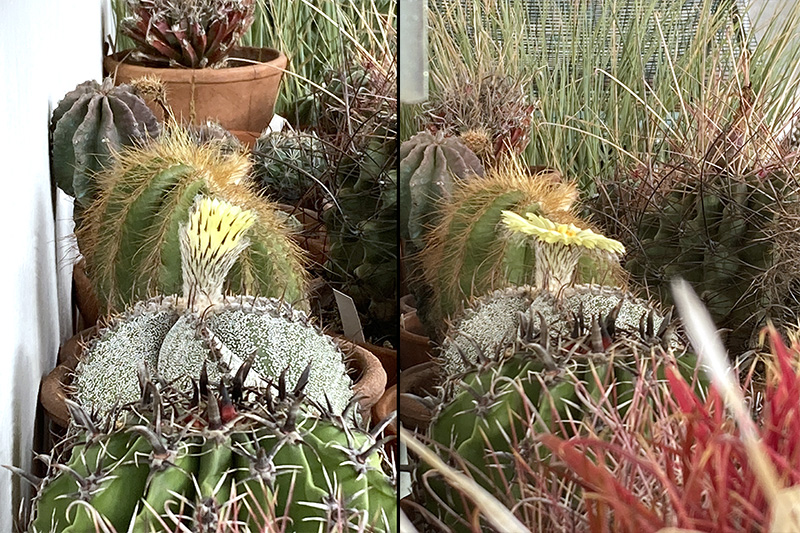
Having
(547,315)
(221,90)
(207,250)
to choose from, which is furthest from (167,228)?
(221,90)

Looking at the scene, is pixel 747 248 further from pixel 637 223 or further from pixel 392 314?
pixel 392 314

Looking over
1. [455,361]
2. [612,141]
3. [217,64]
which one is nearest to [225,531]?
[455,361]

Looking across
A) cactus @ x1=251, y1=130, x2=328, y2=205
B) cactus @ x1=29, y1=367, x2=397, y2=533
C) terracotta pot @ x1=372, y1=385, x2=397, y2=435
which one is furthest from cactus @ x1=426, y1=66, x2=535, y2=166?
cactus @ x1=251, y1=130, x2=328, y2=205

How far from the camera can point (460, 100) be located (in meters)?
0.36

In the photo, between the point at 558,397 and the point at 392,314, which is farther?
the point at 392,314

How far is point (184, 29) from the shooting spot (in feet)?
3.48

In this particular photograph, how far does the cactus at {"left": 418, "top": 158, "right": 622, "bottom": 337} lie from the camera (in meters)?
0.35

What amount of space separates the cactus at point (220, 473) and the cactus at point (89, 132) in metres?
0.38

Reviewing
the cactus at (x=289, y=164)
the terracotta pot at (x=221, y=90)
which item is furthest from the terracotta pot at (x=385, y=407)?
the terracotta pot at (x=221, y=90)

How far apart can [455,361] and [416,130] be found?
0.09 metres

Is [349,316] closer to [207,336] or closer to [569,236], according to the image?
[207,336]

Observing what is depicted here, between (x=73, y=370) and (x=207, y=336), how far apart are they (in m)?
0.17

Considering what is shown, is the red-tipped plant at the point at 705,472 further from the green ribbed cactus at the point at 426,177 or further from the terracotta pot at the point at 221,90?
the terracotta pot at the point at 221,90

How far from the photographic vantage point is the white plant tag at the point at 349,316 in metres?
0.71
